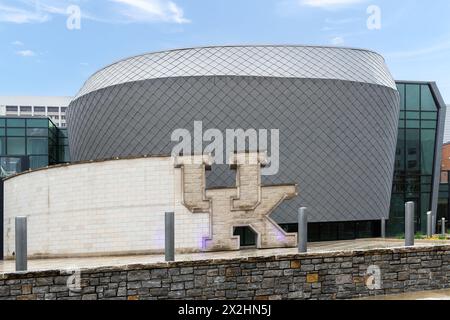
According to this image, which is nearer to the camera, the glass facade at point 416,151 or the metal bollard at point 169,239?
the metal bollard at point 169,239

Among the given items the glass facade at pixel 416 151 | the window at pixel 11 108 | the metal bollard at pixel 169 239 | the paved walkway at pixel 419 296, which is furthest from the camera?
the window at pixel 11 108

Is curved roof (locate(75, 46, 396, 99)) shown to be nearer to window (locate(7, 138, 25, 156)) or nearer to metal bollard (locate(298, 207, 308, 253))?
metal bollard (locate(298, 207, 308, 253))

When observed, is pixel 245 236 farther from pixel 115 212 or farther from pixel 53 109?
pixel 53 109

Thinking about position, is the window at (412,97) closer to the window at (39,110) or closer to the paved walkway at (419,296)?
the paved walkway at (419,296)

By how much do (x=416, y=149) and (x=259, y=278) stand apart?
2416 centimetres

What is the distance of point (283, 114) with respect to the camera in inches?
859

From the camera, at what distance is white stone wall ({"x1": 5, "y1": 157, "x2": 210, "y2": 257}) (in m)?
15.7

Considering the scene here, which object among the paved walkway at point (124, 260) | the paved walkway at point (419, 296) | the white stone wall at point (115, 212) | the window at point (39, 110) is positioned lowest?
A: the paved walkway at point (419, 296)

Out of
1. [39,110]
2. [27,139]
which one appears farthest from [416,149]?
[39,110]

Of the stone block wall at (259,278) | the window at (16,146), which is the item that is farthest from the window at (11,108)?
the stone block wall at (259,278)

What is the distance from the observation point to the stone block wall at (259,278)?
9477 mm

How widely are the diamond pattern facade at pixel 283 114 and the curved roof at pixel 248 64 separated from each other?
7 centimetres

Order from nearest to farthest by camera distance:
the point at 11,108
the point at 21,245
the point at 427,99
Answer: the point at 21,245 < the point at 427,99 < the point at 11,108

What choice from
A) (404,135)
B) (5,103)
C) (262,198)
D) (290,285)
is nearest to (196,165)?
(262,198)
